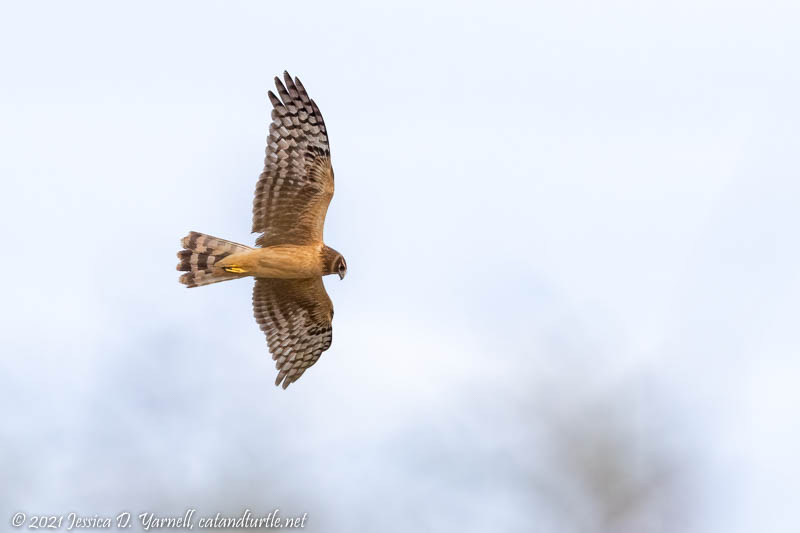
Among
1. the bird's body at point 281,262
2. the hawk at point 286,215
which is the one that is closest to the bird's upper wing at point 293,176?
the hawk at point 286,215

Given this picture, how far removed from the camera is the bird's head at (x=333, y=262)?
16.6m

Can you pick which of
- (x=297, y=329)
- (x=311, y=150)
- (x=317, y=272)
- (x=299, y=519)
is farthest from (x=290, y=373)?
(x=299, y=519)

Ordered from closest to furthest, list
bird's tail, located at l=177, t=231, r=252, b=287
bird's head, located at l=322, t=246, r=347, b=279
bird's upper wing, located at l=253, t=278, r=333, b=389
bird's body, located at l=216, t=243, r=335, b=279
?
bird's body, located at l=216, t=243, r=335, b=279 → bird's head, located at l=322, t=246, r=347, b=279 → bird's tail, located at l=177, t=231, r=252, b=287 → bird's upper wing, located at l=253, t=278, r=333, b=389

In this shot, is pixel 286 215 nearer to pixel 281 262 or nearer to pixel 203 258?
pixel 281 262

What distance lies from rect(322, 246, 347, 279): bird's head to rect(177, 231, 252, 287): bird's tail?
1.22 m

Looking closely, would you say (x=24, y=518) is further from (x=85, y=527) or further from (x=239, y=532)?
(x=239, y=532)

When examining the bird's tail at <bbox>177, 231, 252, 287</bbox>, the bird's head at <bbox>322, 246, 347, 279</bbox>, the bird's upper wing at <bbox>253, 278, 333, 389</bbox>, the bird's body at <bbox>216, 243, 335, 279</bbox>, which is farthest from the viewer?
the bird's upper wing at <bbox>253, 278, 333, 389</bbox>

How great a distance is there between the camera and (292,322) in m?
17.8

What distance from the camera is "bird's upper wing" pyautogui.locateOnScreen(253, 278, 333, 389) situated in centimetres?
1758

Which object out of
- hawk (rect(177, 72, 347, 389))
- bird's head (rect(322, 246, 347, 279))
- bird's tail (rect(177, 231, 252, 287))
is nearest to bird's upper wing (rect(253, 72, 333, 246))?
hawk (rect(177, 72, 347, 389))

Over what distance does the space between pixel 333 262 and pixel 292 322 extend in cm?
162

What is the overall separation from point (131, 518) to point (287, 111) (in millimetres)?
6526

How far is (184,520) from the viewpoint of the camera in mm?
12250

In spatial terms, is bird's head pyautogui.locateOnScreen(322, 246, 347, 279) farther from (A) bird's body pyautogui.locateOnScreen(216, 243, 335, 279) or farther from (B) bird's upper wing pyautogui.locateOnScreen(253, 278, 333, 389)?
(B) bird's upper wing pyautogui.locateOnScreen(253, 278, 333, 389)
